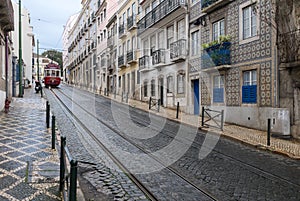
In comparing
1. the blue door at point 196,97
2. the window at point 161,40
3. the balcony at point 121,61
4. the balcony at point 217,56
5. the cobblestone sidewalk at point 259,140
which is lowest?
the cobblestone sidewalk at point 259,140

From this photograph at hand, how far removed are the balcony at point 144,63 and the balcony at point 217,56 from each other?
9501mm

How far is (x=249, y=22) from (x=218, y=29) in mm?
2626

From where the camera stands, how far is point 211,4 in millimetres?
16266

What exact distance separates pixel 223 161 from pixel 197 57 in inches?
450

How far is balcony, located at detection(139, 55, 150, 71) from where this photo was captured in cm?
2627

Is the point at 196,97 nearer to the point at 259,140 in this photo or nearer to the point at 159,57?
the point at 159,57

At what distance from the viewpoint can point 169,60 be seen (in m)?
22.1

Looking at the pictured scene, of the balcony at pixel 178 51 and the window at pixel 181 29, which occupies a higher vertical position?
the window at pixel 181 29

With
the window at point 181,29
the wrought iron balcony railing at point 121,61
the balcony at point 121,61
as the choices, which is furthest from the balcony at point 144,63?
→ the wrought iron balcony railing at point 121,61

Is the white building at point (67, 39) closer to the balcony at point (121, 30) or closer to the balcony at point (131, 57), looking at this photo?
the balcony at point (121, 30)

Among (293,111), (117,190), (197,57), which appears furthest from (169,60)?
(117,190)

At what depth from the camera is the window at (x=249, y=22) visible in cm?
1369

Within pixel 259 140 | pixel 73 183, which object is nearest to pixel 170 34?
pixel 259 140

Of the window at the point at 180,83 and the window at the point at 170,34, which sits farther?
the window at the point at 170,34
